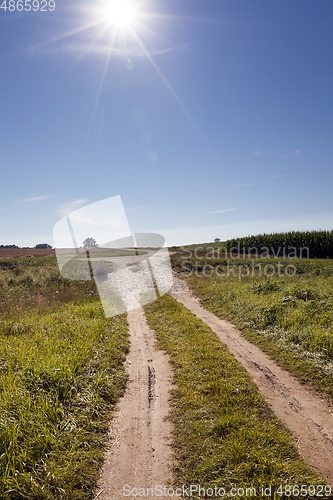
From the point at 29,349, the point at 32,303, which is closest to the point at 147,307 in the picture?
the point at 32,303

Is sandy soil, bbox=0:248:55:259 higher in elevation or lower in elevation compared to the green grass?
higher

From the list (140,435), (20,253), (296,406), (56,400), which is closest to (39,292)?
(56,400)

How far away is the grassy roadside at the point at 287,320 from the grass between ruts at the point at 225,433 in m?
1.88

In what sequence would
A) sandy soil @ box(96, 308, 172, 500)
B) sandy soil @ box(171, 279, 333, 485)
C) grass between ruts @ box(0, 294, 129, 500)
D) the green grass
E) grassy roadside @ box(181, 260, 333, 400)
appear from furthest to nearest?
the green grass → grassy roadside @ box(181, 260, 333, 400) → sandy soil @ box(171, 279, 333, 485) → sandy soil @ box(96, 308, 172, 500) → grass between ruts @ box(0, 294, 129, 500)

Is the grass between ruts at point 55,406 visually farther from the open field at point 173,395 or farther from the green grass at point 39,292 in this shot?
the green grass at point 39,292

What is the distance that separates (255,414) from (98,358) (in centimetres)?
442

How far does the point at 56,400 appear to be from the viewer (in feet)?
Result: 16.5

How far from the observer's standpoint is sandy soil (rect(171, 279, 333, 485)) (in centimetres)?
405

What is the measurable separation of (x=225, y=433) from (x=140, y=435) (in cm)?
155

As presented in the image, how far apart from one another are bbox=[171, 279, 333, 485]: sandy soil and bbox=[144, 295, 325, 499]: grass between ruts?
263 millimetres

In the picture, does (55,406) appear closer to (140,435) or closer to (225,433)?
(140,435)

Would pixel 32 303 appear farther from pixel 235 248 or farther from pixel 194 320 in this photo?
pixel 235 248

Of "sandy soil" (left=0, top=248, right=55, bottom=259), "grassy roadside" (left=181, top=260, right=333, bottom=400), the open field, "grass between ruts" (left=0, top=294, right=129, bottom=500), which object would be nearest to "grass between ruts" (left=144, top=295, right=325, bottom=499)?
the open field

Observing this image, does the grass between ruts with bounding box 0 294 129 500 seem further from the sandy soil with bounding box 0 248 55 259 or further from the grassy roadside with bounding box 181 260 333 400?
the sandy soil with bounding box 0 248 55 259
